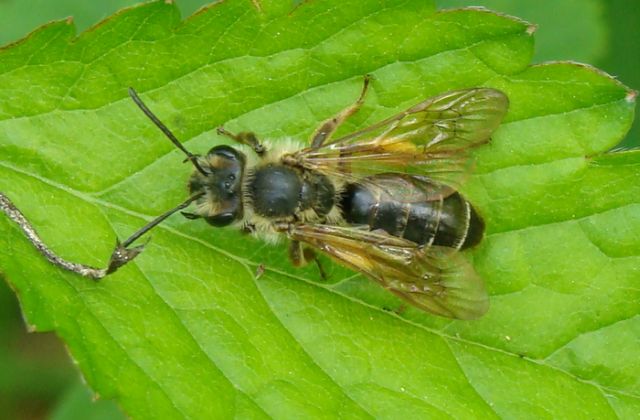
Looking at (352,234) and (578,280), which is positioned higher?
(352,234)

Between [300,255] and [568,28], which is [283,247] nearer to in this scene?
[300,255]

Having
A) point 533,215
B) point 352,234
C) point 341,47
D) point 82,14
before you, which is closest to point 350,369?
point 352,234

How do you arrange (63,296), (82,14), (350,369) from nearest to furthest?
(63,296) < (350,369) < (82,14)

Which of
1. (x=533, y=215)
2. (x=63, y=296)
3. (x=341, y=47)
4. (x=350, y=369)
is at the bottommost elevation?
(x=350, y=369)

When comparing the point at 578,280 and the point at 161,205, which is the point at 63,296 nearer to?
the point at 161,205

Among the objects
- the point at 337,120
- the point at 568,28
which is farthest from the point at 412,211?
the point at 568,28

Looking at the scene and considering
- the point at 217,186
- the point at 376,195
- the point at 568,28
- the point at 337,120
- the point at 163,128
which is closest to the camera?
the point at 163,128

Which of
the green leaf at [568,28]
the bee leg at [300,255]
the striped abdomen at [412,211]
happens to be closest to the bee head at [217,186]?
the bee leg at [300,255]

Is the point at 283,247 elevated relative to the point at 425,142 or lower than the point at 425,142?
lower
